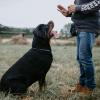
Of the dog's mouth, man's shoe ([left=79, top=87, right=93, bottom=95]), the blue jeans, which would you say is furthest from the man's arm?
man's shoe ([left=79, top=87, right=93, bottom=95])

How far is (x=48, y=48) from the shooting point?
6.74 m

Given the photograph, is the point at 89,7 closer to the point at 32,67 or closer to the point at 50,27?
the point at 50,27

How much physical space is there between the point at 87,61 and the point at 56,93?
922 millimetres

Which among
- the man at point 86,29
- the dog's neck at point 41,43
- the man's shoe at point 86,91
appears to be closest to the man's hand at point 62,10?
the man at point 86,29

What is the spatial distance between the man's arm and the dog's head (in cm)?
93

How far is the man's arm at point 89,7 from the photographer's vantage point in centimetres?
595

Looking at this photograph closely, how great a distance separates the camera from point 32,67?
645 cm

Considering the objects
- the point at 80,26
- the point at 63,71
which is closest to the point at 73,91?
the point at 80,26

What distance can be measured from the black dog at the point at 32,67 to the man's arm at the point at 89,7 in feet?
3.07

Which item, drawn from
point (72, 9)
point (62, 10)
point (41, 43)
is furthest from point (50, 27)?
point (72, 9)

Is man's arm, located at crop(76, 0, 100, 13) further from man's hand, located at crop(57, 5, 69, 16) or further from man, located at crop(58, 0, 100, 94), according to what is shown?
man's hand, located at crop(57, 5, 69, 16)

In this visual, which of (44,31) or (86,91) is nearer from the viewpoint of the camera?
(86,91)

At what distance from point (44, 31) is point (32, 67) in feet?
2.55

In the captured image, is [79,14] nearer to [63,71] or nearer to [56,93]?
[56,93]
